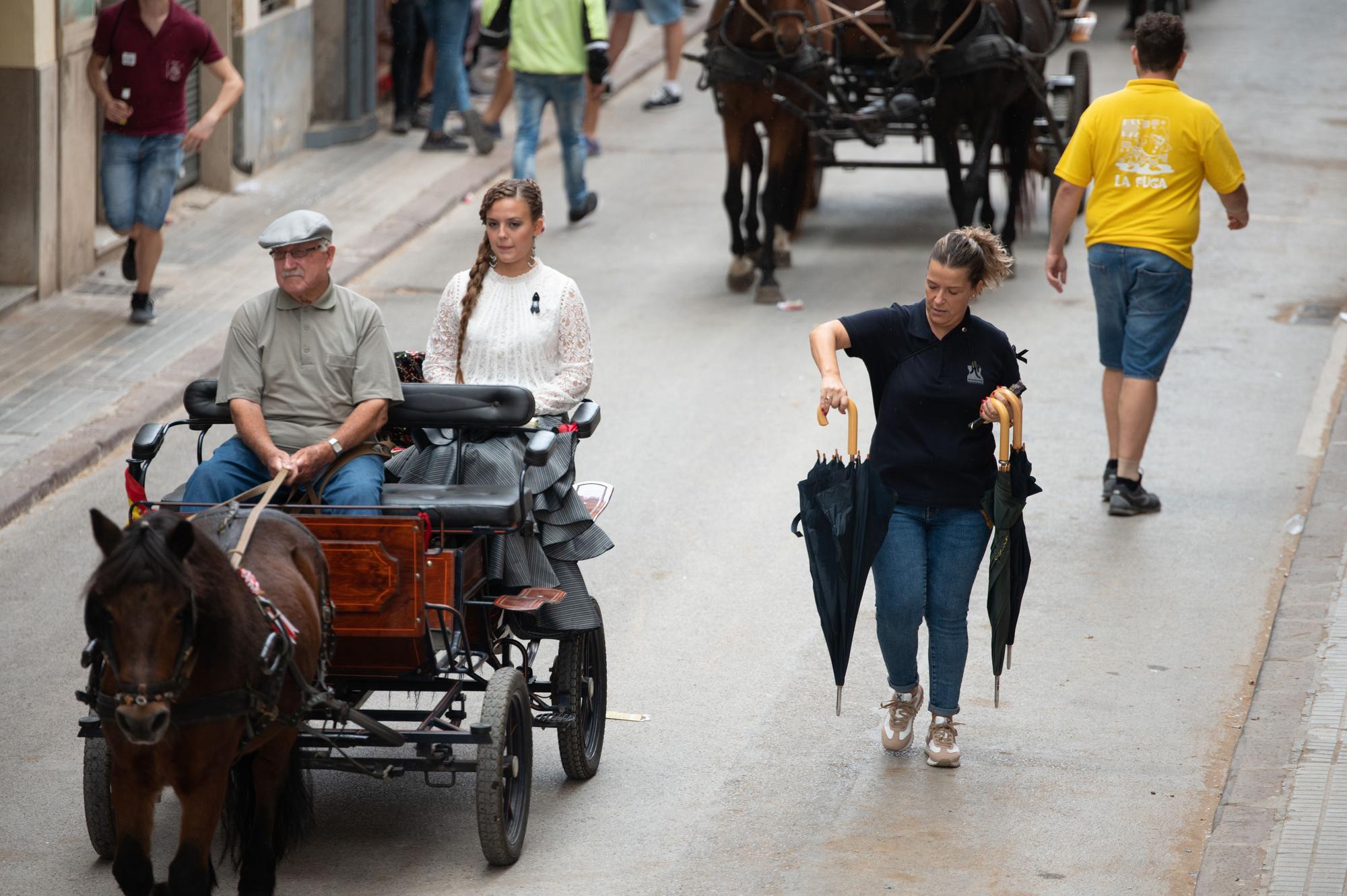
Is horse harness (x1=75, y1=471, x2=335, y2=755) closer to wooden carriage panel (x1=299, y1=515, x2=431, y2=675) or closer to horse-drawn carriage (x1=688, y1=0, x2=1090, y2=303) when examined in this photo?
wooden carriage panel (x1=299, y1=515, x2=431, y2=675)

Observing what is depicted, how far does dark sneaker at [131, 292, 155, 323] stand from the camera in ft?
37.7

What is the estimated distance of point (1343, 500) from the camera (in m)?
8.91

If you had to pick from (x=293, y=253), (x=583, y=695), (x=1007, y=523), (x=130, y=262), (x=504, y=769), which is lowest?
(x=130, y=262)

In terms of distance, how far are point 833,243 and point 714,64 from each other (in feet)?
8.14

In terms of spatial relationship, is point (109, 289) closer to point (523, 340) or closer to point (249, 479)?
point (523, 340)

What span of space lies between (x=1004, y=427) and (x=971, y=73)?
22.5 feet

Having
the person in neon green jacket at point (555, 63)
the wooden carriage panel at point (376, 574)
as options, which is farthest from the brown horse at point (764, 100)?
the wooden carriage panel at point (376, 574)

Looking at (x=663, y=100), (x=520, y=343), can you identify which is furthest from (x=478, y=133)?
(x=520, y=343)

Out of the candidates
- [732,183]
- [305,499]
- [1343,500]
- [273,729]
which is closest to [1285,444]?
[1343,500]

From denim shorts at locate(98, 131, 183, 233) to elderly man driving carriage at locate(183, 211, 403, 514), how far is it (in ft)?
18.3

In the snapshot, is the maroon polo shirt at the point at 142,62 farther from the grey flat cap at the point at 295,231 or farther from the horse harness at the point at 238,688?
the horse harness at the point at 238,688

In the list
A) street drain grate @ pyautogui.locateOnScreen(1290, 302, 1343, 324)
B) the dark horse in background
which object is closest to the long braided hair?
the dark horse in background

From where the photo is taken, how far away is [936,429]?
6.05m

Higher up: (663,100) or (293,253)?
(293,253)
